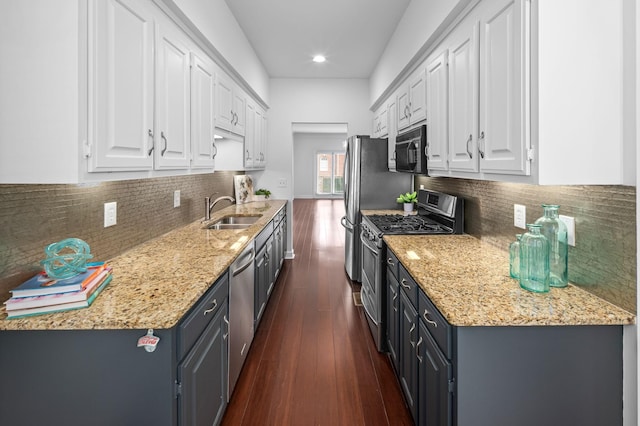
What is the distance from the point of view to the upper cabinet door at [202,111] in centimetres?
244

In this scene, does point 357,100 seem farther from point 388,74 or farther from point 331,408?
point 331,408

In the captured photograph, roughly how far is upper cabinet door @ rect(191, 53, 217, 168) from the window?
11.2m

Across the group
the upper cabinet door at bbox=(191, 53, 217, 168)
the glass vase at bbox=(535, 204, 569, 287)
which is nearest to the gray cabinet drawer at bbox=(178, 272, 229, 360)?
the upper cabinet door at bbox=(191, 53, 217, 168)

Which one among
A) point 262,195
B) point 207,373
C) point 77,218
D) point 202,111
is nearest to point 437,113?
point 202,111

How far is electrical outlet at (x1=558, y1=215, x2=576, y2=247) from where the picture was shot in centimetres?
159

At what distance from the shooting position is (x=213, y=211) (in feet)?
13.1

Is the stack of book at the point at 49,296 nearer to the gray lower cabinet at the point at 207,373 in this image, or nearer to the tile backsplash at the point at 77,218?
the tile backsplash at the point at 77,218

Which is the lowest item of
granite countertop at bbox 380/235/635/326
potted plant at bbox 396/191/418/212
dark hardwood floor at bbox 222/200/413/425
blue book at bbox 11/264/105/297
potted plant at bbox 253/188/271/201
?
dark hardwood floor at bbox 222/200/413/425

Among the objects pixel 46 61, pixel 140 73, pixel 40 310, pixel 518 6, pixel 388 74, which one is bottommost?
pixel 40 310

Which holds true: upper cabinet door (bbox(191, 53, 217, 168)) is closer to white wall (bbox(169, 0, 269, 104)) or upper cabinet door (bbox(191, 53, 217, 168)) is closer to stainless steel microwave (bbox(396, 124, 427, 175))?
white wall (bbox(169, 0, 269, 104))

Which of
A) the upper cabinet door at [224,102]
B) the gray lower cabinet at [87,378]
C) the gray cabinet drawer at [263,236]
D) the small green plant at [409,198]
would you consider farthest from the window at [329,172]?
the gray lower cabinet at [87,378]

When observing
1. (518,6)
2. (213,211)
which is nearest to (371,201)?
(213,211)

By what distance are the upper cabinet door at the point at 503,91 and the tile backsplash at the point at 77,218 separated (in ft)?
6.25

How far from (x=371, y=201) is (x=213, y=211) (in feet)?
5.82
